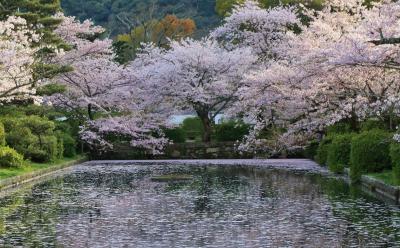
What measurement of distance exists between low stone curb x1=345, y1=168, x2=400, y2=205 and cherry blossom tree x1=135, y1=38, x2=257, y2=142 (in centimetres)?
2291

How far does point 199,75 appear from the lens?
4716 centimetres

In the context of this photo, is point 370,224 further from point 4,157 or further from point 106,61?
point 106,61

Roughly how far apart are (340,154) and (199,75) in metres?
19.1

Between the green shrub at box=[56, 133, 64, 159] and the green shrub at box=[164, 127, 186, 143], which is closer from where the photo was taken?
the green shrub at box=[56, 133, 64, 159]

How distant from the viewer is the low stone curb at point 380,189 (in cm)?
1916

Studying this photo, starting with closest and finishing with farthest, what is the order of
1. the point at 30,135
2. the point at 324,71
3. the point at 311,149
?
the point at 324,71, the point at 30,135, the point at 311,149

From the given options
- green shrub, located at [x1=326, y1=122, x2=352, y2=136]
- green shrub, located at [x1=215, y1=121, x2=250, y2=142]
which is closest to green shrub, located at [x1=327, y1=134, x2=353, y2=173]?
green shrub, located at [x1=326, y1=122, x2=352, y2=136]

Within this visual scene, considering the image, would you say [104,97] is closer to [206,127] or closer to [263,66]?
[206,127]

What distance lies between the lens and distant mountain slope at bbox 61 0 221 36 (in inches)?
3162

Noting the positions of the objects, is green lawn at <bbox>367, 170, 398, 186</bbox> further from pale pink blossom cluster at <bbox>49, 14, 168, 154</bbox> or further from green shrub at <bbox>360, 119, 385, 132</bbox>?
pale pink blossom cluster at <bbox>49, 14, 168, 154</bbox>

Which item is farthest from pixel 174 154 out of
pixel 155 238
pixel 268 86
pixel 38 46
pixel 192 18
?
pixel 192 18

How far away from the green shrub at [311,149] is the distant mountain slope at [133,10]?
3847cm

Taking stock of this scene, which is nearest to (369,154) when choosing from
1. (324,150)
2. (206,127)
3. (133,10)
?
(324,150)

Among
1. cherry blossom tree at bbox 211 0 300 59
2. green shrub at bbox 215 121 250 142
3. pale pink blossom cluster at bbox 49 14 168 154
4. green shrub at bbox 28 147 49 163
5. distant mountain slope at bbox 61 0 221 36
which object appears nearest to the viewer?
green shrub at bbox 28 147 49 163
